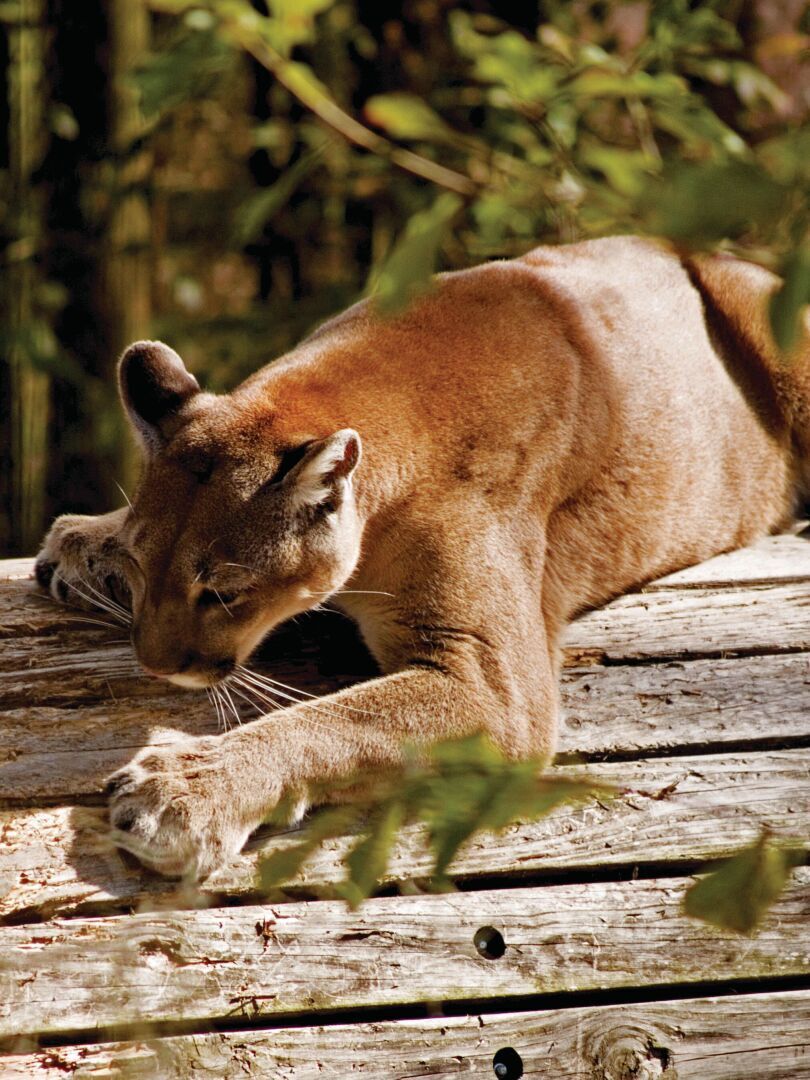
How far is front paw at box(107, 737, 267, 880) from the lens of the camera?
299 centimetres

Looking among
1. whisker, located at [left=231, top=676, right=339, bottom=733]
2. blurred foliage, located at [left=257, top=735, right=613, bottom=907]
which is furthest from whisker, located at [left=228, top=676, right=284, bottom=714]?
blurred foliage, located at [left=257, top=735, right=613, bottom=907]

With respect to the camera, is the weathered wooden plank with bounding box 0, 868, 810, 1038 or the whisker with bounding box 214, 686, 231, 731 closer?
the weathered wooden plank with bounding box 0, 868, 810, 1038

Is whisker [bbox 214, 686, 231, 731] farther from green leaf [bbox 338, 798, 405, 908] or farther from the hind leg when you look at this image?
green leaf [bbox 338, 798, 405, 908]

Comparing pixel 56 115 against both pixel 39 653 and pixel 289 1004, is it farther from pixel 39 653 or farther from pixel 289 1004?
pixel 289 1004

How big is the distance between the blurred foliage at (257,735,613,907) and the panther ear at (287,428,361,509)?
6.97ft

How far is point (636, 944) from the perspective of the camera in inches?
118

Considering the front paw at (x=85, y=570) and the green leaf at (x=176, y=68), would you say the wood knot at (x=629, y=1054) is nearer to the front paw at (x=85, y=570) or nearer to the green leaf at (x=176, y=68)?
the front paw at (x=85, y=570)

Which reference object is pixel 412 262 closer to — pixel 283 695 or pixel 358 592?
pixel 283 695

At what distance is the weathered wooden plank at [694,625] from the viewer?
3.75m

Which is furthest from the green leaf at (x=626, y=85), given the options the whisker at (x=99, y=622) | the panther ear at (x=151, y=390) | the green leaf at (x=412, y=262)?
the green leaf at (x=412, y=262)

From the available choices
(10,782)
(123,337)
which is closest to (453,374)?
(10,782)

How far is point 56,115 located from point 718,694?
199 inches

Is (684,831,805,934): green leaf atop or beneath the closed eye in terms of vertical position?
atop

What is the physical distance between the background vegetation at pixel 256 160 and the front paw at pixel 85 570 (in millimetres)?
1596
